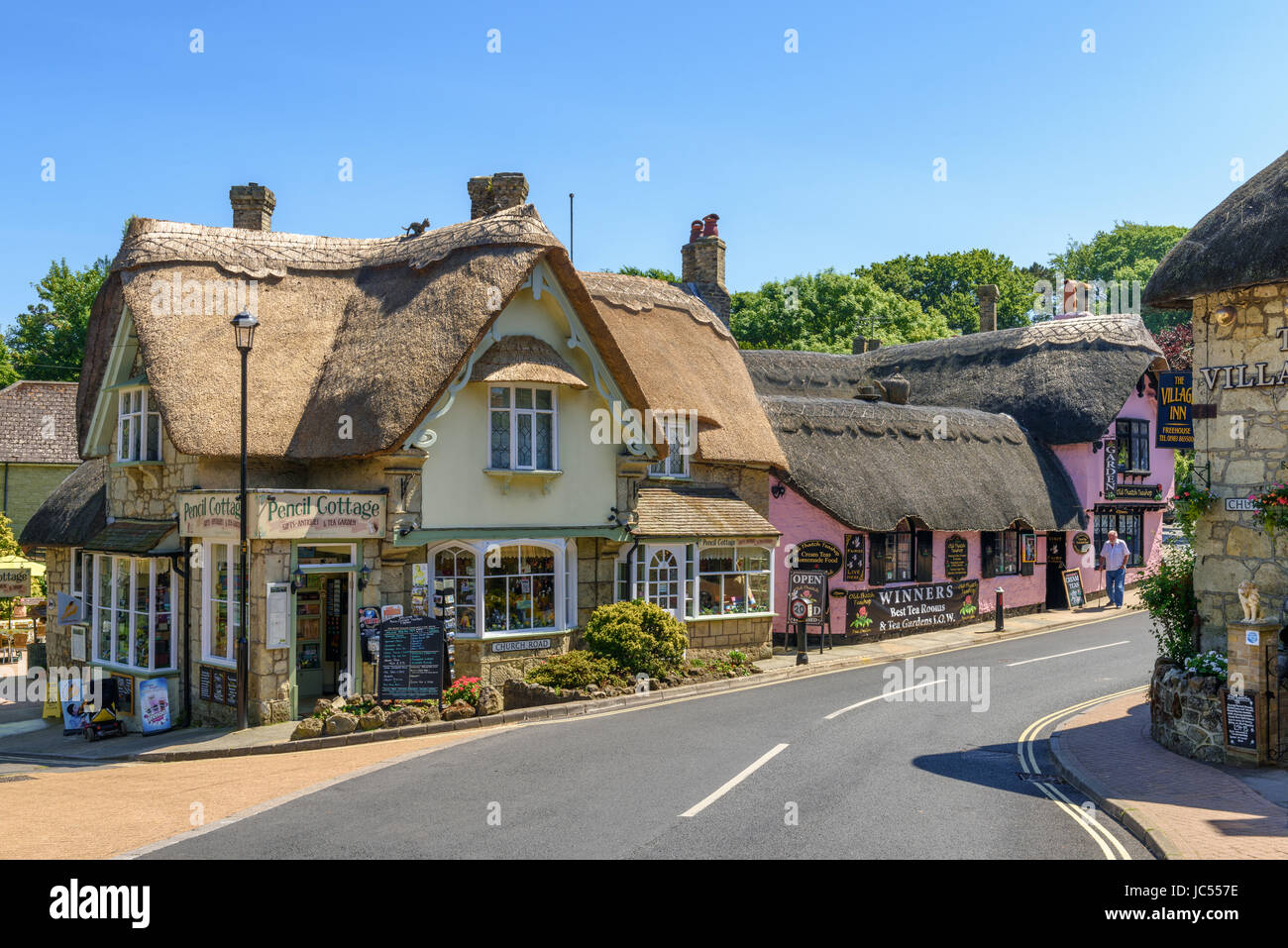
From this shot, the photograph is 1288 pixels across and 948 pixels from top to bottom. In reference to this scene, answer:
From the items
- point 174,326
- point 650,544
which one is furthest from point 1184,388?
point 174,326

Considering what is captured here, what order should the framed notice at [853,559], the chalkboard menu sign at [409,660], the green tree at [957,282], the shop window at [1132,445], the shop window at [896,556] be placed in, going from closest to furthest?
1. the chalkboard menu sign at [409,660]
2. the framed notice at [853,559]
3. the shop window at [896,556]
4. the shop window at [1132,445]
5. the green tree at [957,282]

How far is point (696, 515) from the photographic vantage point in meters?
23.6

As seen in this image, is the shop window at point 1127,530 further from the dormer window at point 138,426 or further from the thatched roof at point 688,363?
the dormer window at point 138,426

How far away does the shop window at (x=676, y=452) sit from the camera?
964 inches

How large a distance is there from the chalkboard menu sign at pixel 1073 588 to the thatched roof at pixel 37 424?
34115mm

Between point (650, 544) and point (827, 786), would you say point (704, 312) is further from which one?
point (827, 786)

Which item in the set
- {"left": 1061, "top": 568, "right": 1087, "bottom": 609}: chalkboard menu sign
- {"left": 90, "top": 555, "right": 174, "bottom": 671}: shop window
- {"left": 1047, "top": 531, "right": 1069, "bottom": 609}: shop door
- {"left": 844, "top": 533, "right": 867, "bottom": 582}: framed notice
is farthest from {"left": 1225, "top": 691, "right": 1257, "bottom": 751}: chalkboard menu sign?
{"left": 1047, "top": 531, "right": 1069, "bottom": 609}: shop door

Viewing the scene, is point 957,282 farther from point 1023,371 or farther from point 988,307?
point 1023,371

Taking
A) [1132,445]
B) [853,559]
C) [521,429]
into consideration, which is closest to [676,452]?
[521,429]

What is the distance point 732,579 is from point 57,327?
160 feet

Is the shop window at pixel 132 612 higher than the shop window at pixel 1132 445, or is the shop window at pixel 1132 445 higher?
the shop window at pixel 1132 445

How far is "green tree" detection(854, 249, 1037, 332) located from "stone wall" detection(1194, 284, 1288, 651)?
200 feet

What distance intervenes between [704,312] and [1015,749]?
642 inches

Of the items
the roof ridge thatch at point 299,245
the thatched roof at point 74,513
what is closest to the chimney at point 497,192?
the roof ridge thatch at point 299,245
